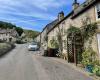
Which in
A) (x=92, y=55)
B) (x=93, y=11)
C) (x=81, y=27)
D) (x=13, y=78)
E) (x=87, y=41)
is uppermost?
(x=93, y=11)

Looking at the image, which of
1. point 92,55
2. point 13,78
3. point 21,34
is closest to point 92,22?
point 92,55

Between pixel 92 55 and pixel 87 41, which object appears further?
pixel 87 41

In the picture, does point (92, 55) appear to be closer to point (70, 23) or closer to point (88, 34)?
point (88, 34)

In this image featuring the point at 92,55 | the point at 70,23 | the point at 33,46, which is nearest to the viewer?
the point at 92,55

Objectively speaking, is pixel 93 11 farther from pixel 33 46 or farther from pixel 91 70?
pixel 33 46

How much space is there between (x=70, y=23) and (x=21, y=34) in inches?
3892

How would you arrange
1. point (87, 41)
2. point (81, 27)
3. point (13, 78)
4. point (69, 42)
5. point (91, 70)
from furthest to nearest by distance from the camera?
point (69, 42) → point (81, 27) → point (87, 41) → point (91, 70) → point (13, 78)

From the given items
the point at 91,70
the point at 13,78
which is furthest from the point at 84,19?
the point at 13,78

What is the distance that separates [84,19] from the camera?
17609 mm

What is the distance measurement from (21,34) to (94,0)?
106242mm

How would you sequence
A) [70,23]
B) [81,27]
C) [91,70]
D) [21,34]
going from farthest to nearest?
→ 1. [21,34]
2. [70,23]
3. [81,27]
4. [91,70]

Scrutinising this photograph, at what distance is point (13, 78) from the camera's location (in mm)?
10906

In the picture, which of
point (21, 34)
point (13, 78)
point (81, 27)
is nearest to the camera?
point (13, 78)

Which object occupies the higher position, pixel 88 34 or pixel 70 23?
pixel 70 23
